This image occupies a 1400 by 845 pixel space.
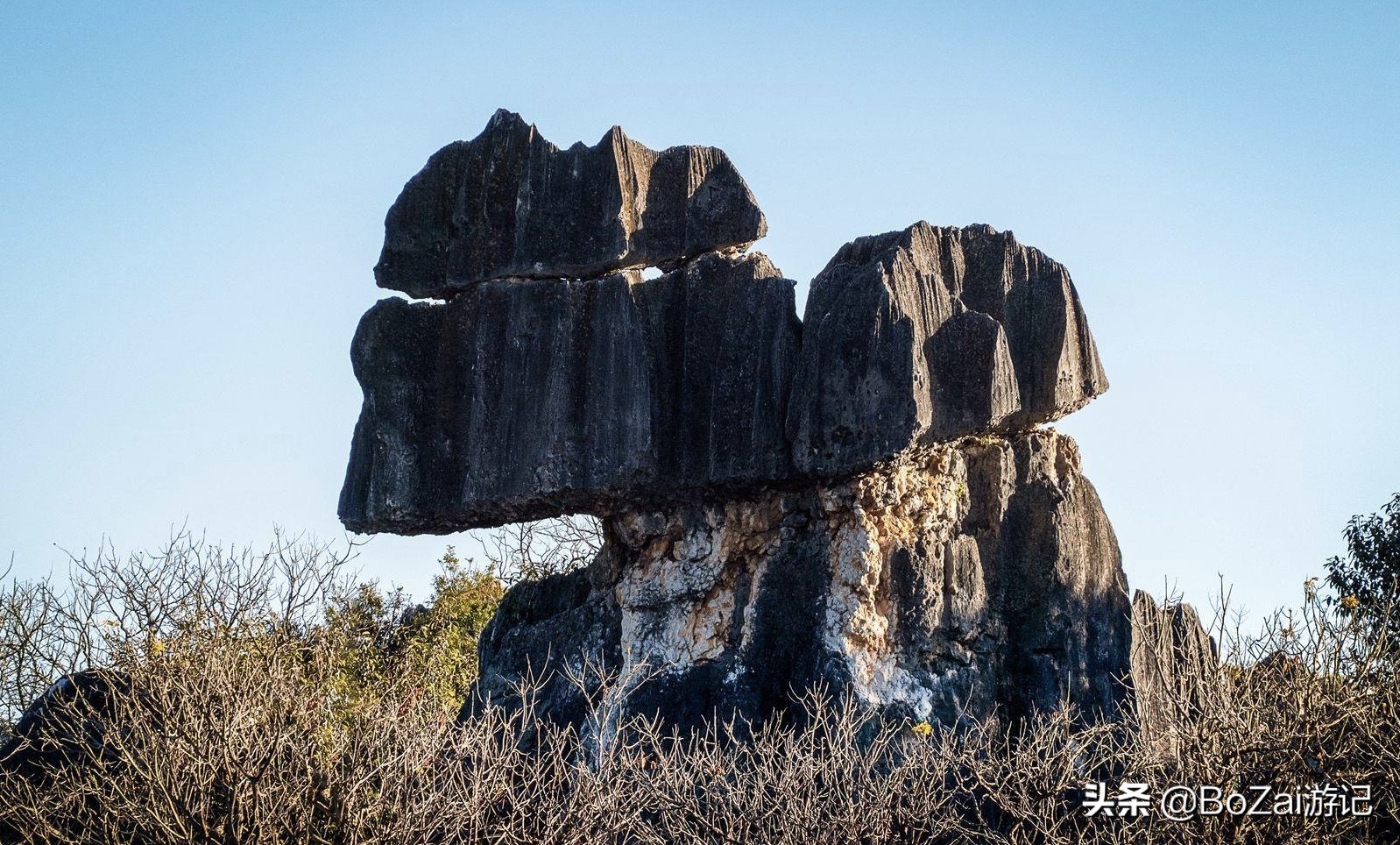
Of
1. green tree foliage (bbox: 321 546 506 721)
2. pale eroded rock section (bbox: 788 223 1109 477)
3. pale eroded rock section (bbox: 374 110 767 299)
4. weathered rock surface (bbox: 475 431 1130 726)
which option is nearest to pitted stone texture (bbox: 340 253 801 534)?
pale eroded rock section (bbox: 374 110 767 299)

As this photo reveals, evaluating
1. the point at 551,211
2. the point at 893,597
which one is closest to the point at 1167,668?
the point at 893,597

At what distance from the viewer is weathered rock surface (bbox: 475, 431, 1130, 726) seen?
12281mm

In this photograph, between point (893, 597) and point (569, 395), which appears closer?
point (893, 597)

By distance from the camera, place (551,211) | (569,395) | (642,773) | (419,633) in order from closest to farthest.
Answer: (642,773) → (569,395) → (551,211) → (419,633)

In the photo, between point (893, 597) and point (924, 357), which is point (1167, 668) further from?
point (924, 357)

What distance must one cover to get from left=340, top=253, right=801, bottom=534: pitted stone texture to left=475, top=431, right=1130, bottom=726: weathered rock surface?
564 millimetres

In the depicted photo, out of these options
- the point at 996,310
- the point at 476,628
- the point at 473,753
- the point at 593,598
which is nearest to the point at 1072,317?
the point at 996,310

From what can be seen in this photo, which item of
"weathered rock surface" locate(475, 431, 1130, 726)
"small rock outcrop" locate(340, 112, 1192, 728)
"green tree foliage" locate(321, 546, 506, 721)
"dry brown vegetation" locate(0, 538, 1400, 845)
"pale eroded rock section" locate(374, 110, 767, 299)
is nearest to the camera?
"dry brown vegetation" locate(0, 538, 1400, 845)

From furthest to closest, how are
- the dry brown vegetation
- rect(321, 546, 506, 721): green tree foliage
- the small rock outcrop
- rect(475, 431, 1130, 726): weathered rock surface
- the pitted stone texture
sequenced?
rect(321, 546, 506, 721): green tree foliage
the pitted stone texture
the small rock outcrop
rect(475, 431, 1130, 726): weathered rock surface
the dry brown vegetation

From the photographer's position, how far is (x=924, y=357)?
12484mm

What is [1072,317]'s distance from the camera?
13.2 metres

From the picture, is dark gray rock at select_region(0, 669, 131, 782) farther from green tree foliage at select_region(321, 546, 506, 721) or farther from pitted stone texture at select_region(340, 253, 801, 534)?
green tree foliage at select_region(321, 546, 506, 721)

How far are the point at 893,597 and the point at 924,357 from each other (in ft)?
5.87

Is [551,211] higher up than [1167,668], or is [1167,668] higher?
[551,211]
